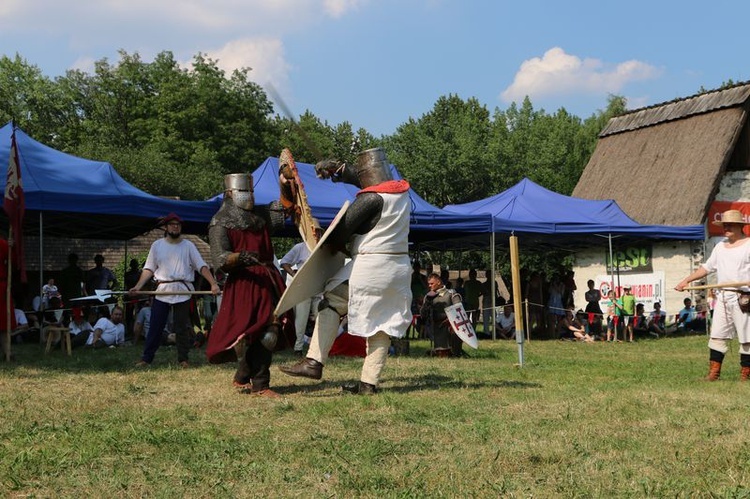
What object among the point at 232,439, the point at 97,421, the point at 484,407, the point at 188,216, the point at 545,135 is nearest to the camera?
the point at 232,439

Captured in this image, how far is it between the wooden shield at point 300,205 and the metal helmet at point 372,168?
48 centimetres

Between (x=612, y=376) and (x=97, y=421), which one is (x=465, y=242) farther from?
(x=97, y=421)

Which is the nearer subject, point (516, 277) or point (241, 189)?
point (241, 189)

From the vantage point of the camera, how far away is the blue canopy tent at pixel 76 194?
482 inches

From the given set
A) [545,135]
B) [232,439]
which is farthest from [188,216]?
[545,135]

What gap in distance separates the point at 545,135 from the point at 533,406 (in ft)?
172

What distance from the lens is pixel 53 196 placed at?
479 inches

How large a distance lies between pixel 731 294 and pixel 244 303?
4.76 metres

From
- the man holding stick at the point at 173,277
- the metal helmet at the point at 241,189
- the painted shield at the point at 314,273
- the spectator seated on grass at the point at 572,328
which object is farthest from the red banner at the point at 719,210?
the metal helmet at the point at 241,189

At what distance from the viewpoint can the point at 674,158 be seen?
1080 inches

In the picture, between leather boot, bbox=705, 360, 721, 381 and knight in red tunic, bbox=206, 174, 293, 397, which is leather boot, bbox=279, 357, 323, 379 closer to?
knight in red tunic, bbox=206, 174, 293, 397

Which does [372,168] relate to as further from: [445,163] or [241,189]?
[445,163]

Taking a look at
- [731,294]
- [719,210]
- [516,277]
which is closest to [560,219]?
[516,277]

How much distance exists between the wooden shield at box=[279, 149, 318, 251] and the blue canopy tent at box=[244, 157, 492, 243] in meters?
7.02
